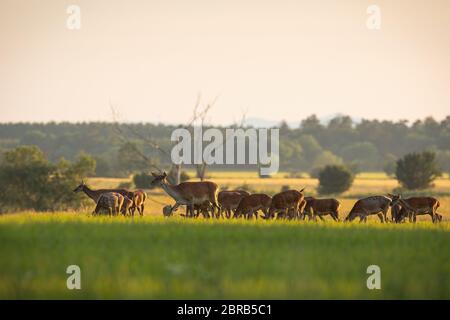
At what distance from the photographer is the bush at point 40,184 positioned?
57.3m

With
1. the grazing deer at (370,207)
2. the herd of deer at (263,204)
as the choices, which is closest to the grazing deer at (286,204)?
the herd of deer at (263,204)

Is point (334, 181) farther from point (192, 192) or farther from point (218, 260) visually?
point (218, 260)

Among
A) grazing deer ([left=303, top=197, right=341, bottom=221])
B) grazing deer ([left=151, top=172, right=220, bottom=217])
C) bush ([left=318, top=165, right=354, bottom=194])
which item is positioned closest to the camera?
grazing deer ([left=151, top=172, right=220, bottom=217])

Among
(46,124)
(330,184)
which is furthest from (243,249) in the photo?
(46,124)

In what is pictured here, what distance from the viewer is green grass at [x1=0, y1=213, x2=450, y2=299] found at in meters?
12.6

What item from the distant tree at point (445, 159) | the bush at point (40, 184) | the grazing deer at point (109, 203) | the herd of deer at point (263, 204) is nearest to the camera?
the grazing deer at point (109, 203)

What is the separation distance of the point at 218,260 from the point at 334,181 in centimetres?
5989

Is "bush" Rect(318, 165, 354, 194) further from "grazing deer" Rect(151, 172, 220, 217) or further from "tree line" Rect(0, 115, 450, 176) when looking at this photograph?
"tree line" Rect(0, 115, 450, 176)

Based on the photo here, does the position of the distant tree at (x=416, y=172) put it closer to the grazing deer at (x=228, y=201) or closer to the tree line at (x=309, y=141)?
the grazing deer at (x=228, y=201)

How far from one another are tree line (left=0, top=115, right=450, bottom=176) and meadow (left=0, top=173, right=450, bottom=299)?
107874 millimetres

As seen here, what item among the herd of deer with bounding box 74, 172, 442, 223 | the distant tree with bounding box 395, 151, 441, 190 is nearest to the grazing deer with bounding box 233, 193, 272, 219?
the herd of deer with bounding box 74, 172, 442, 223

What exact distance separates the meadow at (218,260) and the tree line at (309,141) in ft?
354

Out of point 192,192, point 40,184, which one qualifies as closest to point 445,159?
point 40,184
